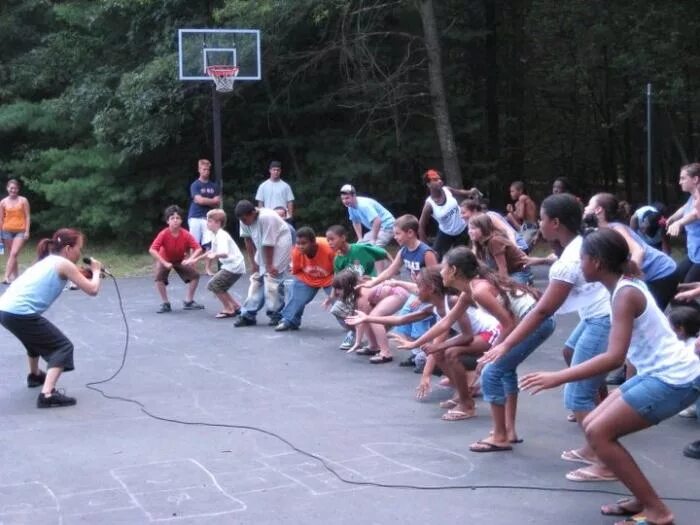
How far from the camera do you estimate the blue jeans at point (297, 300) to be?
11.5 m

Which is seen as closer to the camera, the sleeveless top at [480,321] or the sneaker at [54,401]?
the sleeveless top at [480,321]

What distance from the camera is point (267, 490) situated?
231 inches

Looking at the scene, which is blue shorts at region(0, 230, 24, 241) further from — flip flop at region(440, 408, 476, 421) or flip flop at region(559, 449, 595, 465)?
flip flop at region(559, 449, 595, 465)

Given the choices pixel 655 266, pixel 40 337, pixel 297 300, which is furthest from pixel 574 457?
pixel 297 300

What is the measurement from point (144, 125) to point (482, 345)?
15270 millimetres

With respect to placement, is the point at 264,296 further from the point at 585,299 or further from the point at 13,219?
the point at 585,299

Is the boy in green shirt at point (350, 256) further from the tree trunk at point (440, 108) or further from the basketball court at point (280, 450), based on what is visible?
the tree trunk at point (440, 108)

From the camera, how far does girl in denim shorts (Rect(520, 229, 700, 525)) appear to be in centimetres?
486

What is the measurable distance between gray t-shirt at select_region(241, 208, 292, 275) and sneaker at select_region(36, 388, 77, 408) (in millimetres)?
4228

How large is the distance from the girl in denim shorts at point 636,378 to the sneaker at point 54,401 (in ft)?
14.9

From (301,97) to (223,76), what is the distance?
16.7 ft

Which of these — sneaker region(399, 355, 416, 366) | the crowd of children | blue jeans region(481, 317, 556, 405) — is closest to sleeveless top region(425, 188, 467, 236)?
the crowd of children

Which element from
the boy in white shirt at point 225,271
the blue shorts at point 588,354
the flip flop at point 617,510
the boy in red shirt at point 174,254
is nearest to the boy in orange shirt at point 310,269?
the boy in white shirt at point 225,271

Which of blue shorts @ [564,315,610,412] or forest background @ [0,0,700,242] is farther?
forest background @ [0,0,700,242]
